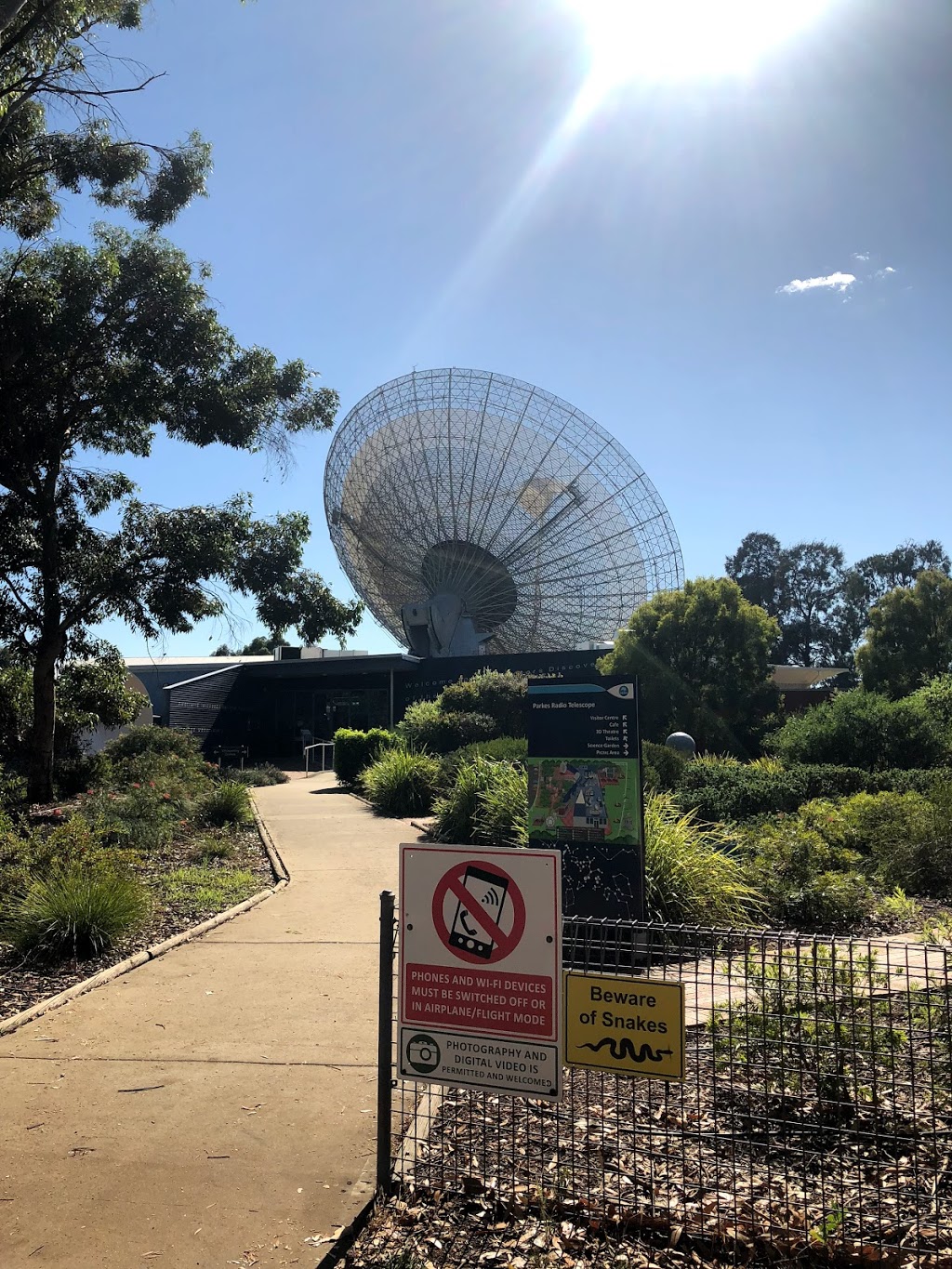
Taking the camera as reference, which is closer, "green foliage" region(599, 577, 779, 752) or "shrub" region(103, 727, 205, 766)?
Answer: "shrub" region(103, 727, 205, 766)

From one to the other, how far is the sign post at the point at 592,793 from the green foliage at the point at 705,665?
2043 centimetres

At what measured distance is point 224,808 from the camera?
1529 centimetres

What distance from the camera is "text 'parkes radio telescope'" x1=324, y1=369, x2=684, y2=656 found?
3791 cm

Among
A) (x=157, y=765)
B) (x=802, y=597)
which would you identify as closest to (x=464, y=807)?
(x=157, y=765)

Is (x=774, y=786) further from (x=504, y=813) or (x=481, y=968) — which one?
(x=481, y=968)

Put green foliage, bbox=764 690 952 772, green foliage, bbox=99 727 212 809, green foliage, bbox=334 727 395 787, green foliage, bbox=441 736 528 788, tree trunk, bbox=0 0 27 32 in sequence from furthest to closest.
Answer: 1. green foliage, bbox=334 727 395 787
2. green foliage, bbox=764 690 952 772
3. green foliage, bbox=99 727 212 809
4. green foliage, bbox=441 736 528 788
5. tree trunk, bbox=0 0 27 32

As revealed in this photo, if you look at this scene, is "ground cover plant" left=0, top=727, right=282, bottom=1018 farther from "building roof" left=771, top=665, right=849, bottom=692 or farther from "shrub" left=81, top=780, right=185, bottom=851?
"building roof" left=771, top=665, right=849, bottom=692

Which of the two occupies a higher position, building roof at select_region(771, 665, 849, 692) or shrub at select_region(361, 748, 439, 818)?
building roof at select_region(771, 665, 849, 692)

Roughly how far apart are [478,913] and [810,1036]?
177 cm

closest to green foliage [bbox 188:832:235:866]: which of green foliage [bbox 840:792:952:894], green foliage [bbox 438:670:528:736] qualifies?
green foliage [bbox 840:792:952:894]

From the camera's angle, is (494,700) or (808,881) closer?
(808,881)

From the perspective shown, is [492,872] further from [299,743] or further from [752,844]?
[299,743]

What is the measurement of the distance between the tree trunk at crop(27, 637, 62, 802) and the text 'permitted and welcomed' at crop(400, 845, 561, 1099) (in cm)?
1280

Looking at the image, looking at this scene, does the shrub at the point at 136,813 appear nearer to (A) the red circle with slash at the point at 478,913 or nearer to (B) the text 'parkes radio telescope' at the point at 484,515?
(A) the red circle with slash at the point at 478,913
